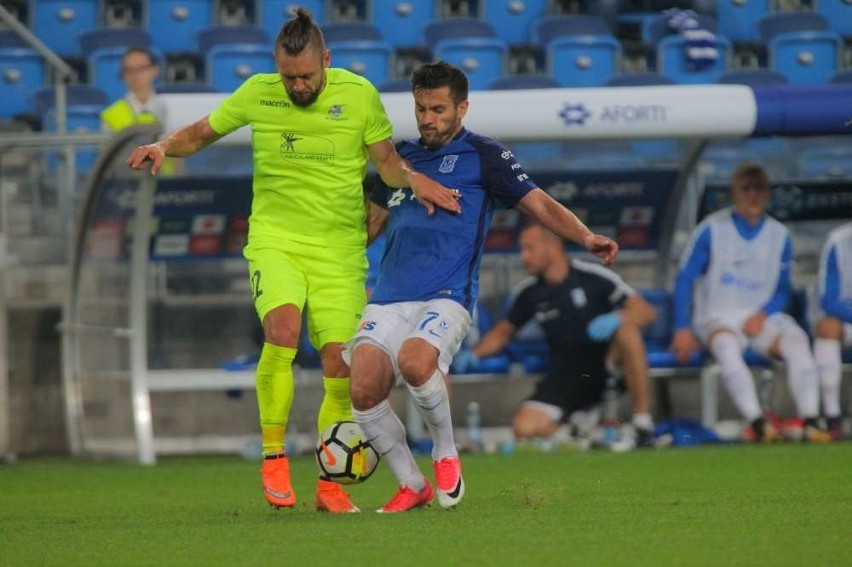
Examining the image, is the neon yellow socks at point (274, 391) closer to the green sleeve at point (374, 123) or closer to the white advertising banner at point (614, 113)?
the green sleeve at point (374, 123)

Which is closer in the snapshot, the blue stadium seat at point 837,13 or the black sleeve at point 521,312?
the black sleeve at point 521,312

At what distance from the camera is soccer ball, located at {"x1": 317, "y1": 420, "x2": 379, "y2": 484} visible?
682cm

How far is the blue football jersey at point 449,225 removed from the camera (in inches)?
269

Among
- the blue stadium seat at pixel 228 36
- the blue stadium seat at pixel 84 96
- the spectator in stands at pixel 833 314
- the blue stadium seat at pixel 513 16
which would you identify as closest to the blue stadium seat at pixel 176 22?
the blue stadium seat at pixel 228 36

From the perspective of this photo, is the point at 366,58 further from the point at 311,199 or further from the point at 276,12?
the point at 311,199

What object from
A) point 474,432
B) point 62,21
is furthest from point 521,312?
point 62,21

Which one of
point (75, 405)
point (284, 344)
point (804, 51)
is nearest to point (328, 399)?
point (284, 344)

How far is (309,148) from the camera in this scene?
698 cm

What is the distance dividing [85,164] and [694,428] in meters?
4.58

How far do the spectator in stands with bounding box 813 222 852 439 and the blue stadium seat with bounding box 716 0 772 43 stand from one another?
6222 mm

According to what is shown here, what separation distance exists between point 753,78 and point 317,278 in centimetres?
975

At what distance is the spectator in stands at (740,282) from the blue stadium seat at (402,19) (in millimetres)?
5536

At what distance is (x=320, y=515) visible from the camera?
267 inches

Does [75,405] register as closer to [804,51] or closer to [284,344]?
[284,344]
